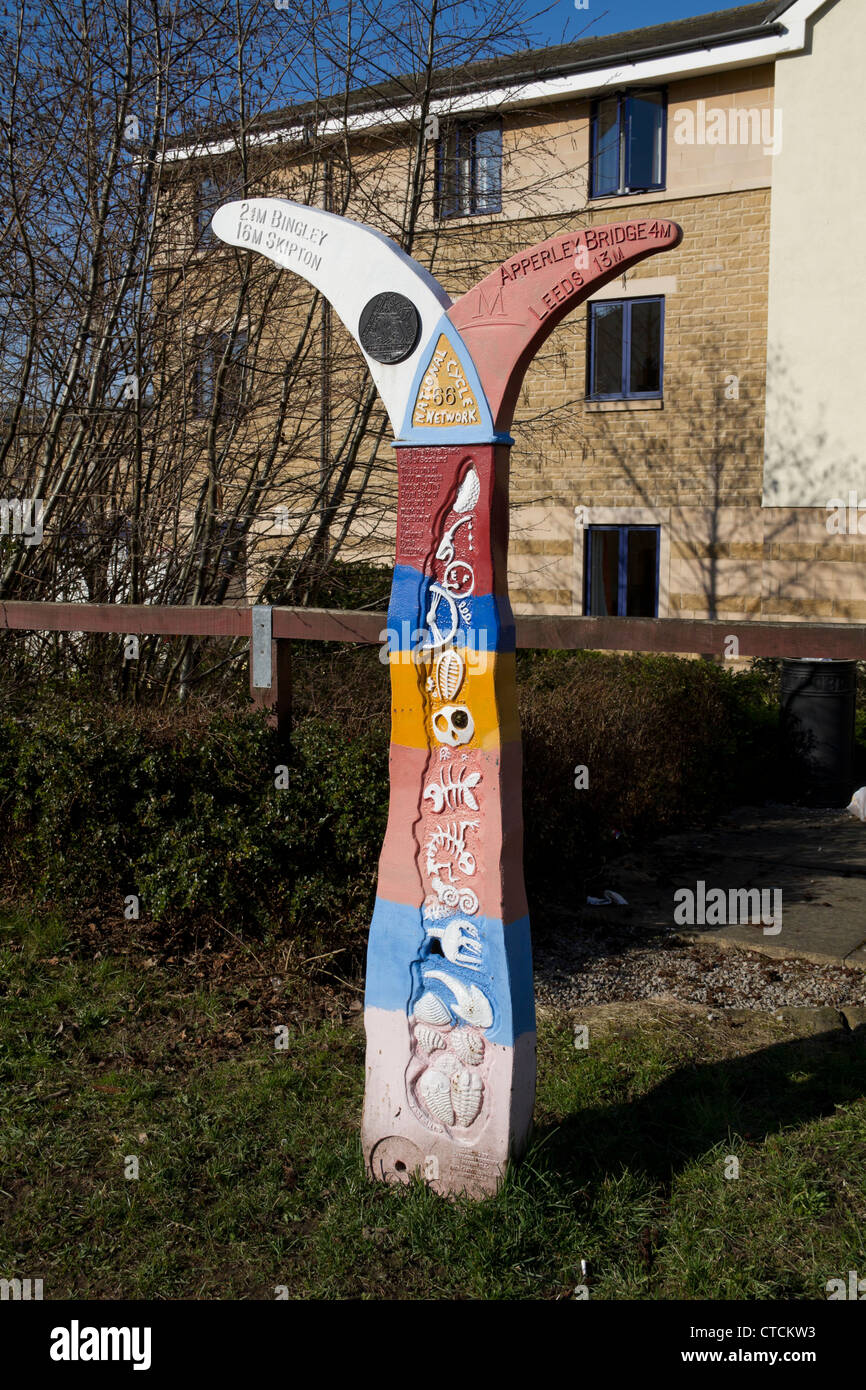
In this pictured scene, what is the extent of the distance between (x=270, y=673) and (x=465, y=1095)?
2.49m

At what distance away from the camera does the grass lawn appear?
119 inches

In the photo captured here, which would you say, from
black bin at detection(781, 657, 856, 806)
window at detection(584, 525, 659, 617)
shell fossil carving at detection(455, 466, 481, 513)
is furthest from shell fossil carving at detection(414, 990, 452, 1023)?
window at detection(584, 525, 659, 617)

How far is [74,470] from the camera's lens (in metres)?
7.13

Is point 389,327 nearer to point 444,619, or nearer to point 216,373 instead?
point 444,619

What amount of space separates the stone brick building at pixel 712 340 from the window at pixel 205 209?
6.79m

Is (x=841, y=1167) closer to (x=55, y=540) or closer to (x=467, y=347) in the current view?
(x=467, y=347)

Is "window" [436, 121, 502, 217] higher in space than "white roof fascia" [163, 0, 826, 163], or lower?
lower

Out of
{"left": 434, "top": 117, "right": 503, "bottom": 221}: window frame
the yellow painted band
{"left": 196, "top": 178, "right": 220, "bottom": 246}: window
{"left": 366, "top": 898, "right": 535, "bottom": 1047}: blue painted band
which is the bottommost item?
{"left": 366, "top": 898, "right": 535, "bottom": 1047}: blue painted band

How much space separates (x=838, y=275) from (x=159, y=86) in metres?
9.98

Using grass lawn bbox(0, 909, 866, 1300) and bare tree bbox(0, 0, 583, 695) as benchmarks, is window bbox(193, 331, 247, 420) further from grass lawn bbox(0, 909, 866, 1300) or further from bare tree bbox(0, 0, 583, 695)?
grass lawn bbox(0, 909, 866, 1300)

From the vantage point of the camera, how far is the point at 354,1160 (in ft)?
11.4

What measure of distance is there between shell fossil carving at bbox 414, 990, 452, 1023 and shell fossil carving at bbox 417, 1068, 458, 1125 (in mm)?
152

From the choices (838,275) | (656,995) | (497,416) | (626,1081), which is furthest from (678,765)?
(838,275)

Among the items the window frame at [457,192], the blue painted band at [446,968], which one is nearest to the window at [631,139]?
the window frame at [457,192]
